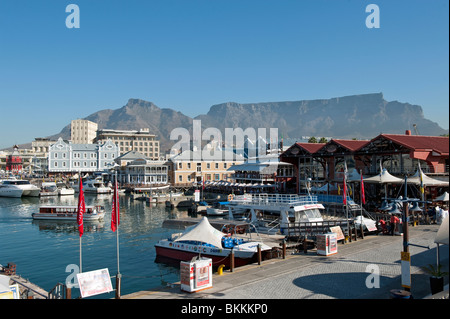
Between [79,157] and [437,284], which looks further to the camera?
[79,157]

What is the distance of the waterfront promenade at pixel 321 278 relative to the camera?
47.5 ft

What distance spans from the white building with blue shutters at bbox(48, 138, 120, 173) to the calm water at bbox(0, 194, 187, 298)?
71.2m

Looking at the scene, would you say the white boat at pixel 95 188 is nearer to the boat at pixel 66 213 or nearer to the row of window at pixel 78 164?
the boat at pixel 66 213

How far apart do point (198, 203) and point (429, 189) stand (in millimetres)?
35775

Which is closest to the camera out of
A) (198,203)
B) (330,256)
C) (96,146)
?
(330,256)

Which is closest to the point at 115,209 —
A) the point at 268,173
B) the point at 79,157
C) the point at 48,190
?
the point at 268,173

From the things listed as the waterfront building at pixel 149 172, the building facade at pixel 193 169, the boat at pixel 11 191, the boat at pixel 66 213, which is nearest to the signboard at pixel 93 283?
the boat at pixel 66 213

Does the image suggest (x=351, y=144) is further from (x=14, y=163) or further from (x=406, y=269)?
(x=14, y=163)

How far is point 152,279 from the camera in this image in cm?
2403

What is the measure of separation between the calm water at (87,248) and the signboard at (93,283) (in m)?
4.31

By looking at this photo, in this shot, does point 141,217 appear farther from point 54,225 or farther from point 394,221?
point 394,221

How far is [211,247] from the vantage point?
24203mm

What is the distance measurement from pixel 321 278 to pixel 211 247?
9387 mm
